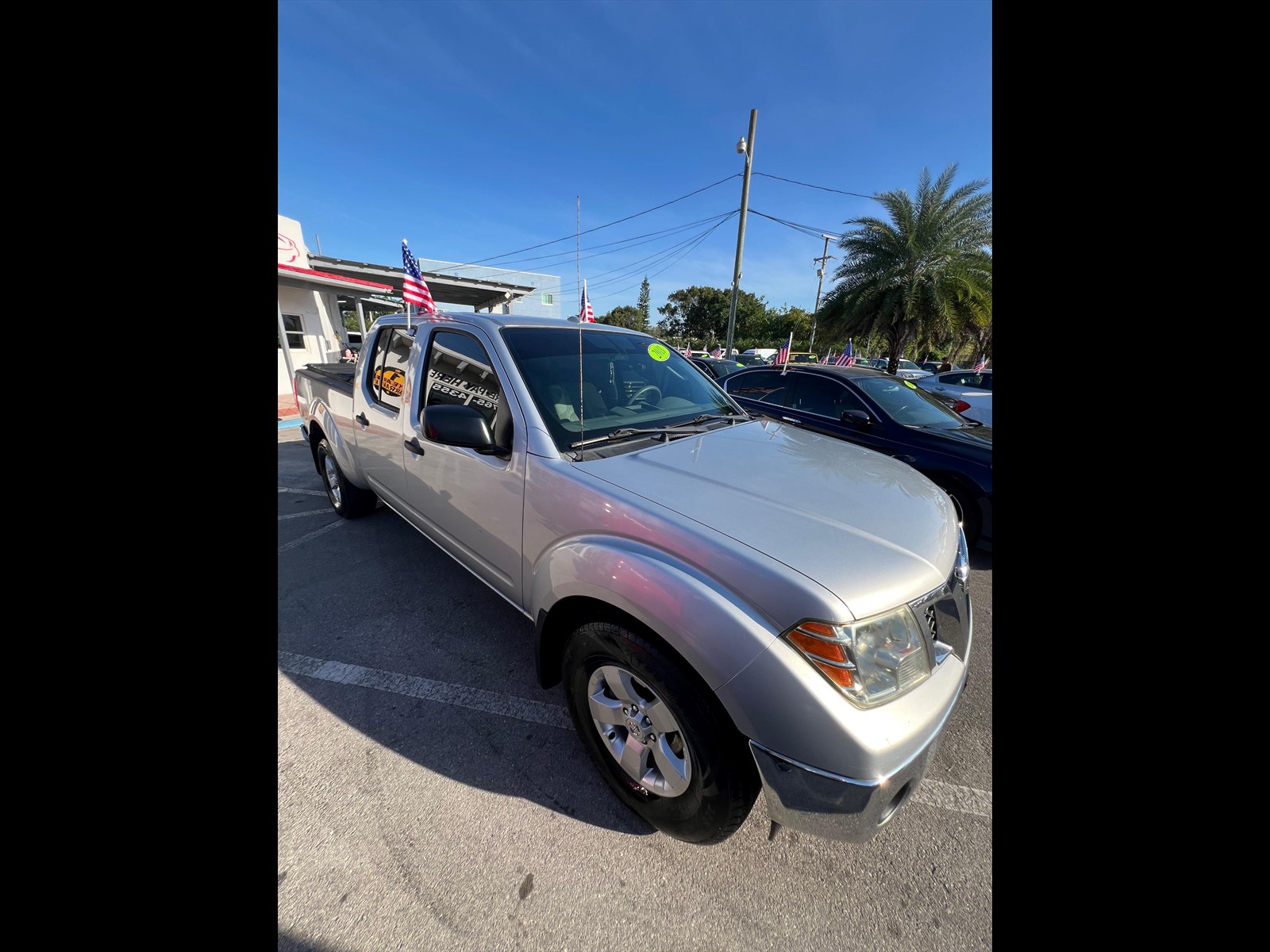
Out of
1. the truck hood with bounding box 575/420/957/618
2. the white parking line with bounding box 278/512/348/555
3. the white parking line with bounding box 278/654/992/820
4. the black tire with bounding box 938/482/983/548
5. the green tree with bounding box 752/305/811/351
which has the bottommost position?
the white parking line with bounding box 278/654/992/820

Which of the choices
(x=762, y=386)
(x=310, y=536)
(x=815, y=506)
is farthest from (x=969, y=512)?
(x=310, y=536)

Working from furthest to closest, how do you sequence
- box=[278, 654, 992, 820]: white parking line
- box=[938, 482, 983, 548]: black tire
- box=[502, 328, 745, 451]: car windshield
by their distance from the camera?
box=[938, 482, 983, 548]: black tire, box=[502, 328, 745, 451]: car windshield, box=[278, 654, 992, 820]: white parking line

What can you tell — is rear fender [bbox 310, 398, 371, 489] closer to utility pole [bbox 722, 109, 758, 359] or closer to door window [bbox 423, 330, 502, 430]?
door window [bbox 423, 330, 502, 430]

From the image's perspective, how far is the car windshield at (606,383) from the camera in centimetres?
213

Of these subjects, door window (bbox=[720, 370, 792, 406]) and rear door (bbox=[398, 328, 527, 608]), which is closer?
rear door (bbox=[398, 328, 527, 608])

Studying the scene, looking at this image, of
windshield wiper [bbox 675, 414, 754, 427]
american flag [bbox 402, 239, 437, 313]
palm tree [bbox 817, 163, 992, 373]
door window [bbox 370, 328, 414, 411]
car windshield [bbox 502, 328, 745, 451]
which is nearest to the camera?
car windshield [bbox 502, 328, 745, 451]

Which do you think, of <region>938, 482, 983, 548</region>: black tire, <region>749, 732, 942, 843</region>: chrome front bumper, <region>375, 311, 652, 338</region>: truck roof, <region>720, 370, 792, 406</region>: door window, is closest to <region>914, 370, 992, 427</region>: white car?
<region>938, 482, 983, 548</region>: black tire

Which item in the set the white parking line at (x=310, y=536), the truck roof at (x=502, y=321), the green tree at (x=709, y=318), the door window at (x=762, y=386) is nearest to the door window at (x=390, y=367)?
the truck roof at (x=502, y=321)

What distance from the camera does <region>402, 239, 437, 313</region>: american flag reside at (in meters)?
5.23

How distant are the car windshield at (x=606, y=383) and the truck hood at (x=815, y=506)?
300 mm

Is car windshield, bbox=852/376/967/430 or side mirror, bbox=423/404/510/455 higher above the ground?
car windshield, bbox=852/376/967/430

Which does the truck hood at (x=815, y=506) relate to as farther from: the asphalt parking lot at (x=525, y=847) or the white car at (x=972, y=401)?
the white car at (x=972, y=401)
